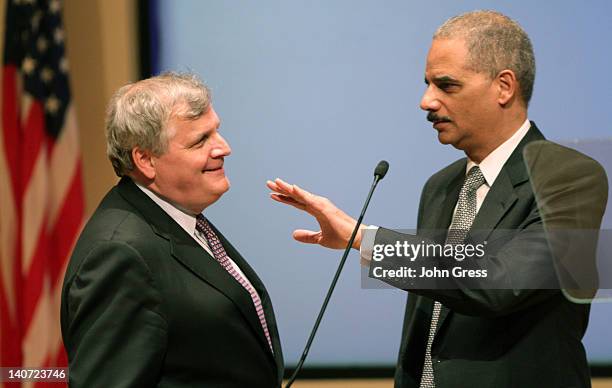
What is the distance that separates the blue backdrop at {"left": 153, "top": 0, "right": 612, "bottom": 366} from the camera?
349 cm

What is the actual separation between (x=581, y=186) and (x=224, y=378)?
3.00 ft

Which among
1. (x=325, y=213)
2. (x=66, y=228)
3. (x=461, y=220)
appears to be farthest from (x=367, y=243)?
(x=66, y=228)

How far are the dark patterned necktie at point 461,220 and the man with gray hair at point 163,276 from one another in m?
0.37

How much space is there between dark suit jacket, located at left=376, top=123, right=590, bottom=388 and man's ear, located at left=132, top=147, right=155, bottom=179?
1.83 ft

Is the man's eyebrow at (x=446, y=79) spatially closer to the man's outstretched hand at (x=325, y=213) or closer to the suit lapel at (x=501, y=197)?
the suit lapel at (x=501, y=197)

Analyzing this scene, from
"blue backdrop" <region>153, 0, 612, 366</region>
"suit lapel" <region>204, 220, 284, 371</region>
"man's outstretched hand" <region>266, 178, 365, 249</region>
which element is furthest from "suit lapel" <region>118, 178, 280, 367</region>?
"blue backdrop" <region>153, 0, 612, 366</region>

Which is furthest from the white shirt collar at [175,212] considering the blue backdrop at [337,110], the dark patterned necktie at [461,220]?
the blue backdrop at [337,110]

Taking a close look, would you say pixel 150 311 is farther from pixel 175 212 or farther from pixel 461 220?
pixel 461 220

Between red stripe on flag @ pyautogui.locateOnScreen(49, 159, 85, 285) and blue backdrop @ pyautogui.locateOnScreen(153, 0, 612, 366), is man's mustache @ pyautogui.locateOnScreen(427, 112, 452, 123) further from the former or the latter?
red stripe on flag @ pyautogui.locateOnScreen(49, 159, 85, 285)

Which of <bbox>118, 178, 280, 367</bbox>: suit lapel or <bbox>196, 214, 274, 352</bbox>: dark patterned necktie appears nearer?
<bbox>118, 178, 280, 367</bbox>: suit lapel

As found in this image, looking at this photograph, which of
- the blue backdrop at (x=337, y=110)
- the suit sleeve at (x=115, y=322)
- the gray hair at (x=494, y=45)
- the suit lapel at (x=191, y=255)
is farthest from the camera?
the blue backdrop at (x=337, y=110)

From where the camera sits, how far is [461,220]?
7.68ft

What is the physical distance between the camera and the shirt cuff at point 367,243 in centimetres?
224

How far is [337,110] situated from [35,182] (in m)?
1.22
